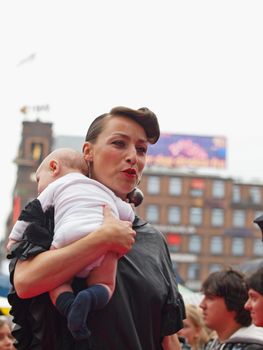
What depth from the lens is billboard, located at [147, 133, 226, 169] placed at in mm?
110500

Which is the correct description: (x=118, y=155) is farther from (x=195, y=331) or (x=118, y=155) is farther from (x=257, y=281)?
(x=195, y=331)

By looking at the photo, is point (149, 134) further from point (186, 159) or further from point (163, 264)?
point (186, 159)

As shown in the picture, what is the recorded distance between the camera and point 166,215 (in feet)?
357

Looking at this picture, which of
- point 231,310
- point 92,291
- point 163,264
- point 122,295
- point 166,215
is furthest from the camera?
point 166,215

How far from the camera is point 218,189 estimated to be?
110938 millimetres

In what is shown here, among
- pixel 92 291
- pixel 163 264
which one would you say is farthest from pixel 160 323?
pixel 92 291

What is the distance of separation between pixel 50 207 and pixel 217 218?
107836 mm

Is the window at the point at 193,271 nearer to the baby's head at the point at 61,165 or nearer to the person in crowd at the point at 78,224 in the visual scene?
the baby's head at the point at 61,165

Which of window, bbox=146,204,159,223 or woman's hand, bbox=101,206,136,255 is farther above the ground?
woman's hand, bbox=101,206,136,255

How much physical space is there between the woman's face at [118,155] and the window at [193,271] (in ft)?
347

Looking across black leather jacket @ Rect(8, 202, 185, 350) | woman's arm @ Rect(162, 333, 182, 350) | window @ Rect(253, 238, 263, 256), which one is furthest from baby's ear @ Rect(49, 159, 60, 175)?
window @ Rect(253, 238, 263, 256)

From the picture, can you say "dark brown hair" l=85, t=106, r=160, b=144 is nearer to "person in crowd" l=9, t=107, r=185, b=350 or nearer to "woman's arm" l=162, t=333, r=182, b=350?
"person in crowd" l=9, t=107, r=185, b=350

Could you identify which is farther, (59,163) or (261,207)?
(261,207)

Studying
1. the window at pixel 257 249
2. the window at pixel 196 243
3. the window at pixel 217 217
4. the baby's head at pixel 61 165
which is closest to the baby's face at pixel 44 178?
the baby's head at pixel 61 165
